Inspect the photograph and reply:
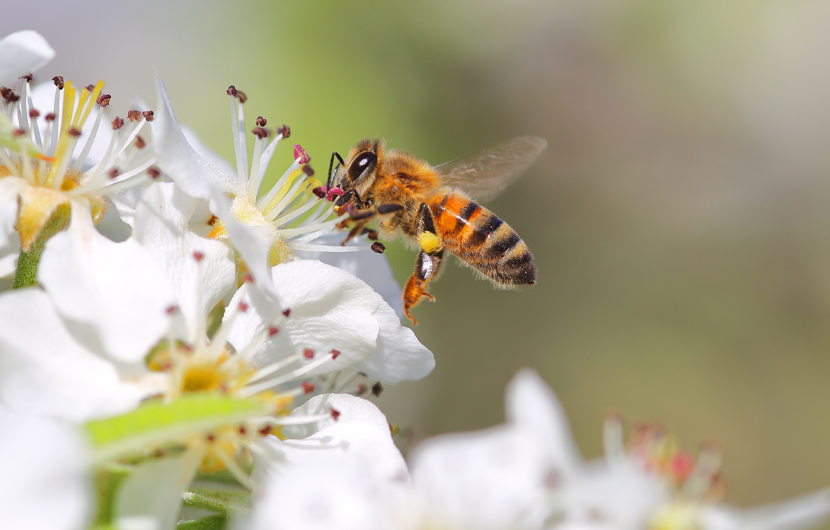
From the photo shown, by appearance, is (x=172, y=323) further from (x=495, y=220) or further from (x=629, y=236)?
(x=629, y=236)

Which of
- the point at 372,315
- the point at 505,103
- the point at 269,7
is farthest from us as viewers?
the point at 505,103

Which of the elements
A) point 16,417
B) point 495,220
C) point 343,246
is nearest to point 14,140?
point 16,417

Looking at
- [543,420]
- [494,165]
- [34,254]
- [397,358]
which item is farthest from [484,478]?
[494,165]

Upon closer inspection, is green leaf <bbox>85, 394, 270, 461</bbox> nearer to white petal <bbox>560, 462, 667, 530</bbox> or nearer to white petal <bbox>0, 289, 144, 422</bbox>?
white petal <bbox>0, 289, 144, 422</bbox>

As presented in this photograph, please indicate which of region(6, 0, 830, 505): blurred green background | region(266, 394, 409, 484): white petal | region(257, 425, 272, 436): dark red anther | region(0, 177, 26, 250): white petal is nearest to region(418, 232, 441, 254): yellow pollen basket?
region(266, 394, 409, 484): white petal

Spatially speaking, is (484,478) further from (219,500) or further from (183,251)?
(183,251)

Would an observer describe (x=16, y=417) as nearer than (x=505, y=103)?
Yes

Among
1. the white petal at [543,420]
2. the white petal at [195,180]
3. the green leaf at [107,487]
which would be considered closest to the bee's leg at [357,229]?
the white petal at [195,180]

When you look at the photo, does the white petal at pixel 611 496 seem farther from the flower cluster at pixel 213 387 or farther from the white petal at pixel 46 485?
the white petal at pixel 46 485
